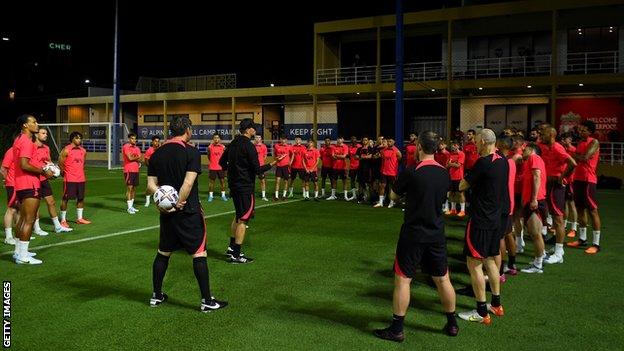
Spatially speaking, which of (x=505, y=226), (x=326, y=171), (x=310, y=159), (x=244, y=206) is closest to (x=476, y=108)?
(x=326, y=171)

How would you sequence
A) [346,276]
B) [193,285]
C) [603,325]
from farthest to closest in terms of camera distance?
[346,276]
[193,285]
[603,325]

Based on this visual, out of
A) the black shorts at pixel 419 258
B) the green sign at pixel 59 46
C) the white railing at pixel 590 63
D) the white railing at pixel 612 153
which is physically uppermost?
the green sign at pixel 59 46

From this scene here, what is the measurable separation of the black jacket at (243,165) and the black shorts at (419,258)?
3656 millimetres

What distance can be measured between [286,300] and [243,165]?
8.48 ft

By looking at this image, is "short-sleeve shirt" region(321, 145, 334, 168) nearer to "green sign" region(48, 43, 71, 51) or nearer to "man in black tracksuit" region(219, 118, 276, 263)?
"man in black tracksuit" region(219, 118, 276, 263)

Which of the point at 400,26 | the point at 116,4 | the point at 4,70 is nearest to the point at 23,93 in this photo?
the point at 4,70

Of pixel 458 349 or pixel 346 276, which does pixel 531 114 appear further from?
pixel 458 349

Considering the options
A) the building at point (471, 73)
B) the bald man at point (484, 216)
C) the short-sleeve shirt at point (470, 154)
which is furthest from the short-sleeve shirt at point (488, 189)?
the building at point (471, 73)

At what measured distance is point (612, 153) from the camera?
22078mm

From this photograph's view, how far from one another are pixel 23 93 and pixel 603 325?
71.3m

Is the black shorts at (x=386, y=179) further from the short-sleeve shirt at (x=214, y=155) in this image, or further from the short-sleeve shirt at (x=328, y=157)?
the short-sleeve shirt at (x=214, y=155)

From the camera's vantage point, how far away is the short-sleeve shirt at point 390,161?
15.0 meters

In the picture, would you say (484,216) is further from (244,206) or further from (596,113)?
(596,113)

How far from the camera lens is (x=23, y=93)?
65.0 metres
